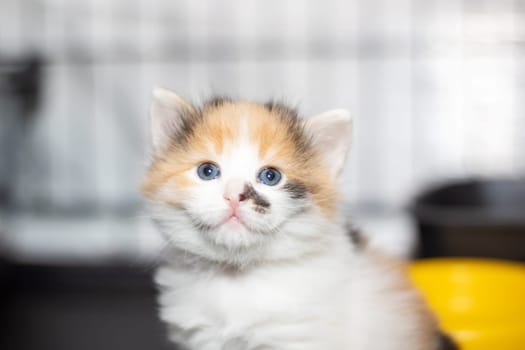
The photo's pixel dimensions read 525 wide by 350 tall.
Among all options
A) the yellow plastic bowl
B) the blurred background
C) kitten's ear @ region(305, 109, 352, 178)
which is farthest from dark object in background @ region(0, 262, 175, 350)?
kitten's ear @ region(305, 109, 352, 178)

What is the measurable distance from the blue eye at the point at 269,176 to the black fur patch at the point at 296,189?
0.02 metres

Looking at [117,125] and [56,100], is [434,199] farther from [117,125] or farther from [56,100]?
[56,100]

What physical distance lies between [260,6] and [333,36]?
36 cm

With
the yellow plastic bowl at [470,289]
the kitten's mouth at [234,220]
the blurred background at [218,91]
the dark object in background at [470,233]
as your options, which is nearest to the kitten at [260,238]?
the kitten's mouth at [234,220]

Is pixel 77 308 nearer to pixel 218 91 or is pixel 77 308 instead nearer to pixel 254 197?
pixel 218 91

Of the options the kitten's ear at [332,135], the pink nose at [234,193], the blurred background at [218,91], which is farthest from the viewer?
the blurred background at [218,91]

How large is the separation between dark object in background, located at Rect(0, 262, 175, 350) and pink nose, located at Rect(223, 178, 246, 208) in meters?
1.17

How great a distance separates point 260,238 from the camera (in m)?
0.96

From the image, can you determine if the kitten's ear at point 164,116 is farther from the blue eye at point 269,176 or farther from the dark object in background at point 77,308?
the dark object in background at point 77,308

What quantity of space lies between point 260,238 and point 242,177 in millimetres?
83

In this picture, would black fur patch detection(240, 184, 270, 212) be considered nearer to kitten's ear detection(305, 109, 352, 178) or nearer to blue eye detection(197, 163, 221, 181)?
blue eye detection(197, 163, 221, 181)

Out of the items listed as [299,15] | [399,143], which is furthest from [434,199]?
[299,15]

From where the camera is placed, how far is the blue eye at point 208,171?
3.26ft

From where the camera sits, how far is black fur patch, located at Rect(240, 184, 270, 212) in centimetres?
93
